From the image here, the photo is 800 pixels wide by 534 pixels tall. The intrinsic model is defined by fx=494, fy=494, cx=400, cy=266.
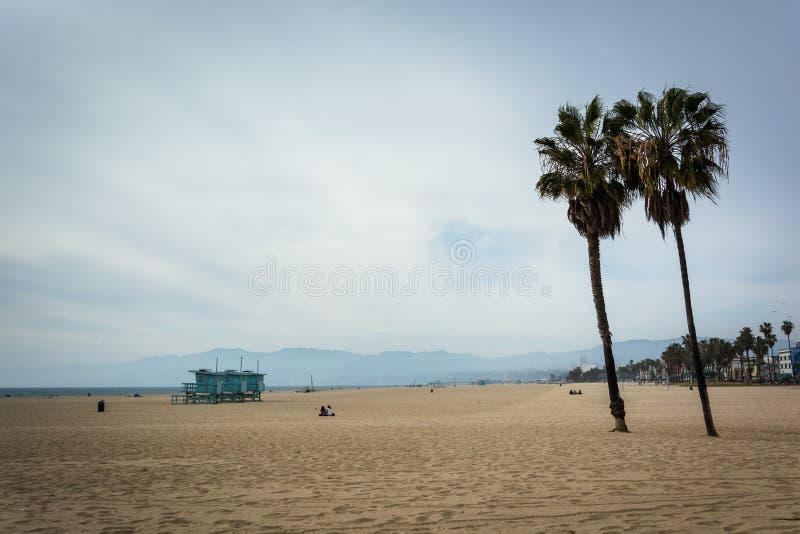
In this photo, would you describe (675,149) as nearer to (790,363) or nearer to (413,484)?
(413,484)

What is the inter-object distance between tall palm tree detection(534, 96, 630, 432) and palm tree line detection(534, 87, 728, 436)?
0.13 feet

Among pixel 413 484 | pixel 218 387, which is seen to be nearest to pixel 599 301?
pixel 413 484

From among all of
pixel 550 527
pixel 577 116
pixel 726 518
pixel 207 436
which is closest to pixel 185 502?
pixel 550 527

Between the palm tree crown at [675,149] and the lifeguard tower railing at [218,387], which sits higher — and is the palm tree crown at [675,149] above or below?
above

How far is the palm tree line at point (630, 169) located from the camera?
706 inches

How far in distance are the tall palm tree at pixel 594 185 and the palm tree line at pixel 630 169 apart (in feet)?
0.13

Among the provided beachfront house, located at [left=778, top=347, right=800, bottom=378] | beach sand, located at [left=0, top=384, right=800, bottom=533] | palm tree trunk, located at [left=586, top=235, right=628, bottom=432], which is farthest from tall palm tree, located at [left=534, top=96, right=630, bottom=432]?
beachfront house, located at [left=778, top=347, right=800, bottom=378]

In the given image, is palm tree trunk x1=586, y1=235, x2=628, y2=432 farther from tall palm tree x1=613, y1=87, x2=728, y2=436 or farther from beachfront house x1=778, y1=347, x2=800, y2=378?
beachfront house x1=778, y1=347, x2=800, y2=378

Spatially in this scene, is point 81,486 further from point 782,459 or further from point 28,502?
point 782,459

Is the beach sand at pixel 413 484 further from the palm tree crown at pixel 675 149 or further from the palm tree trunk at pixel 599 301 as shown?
the palm tree crown at pixel 675 149

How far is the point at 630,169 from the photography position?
1994 cm

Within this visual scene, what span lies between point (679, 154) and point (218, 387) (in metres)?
55.3

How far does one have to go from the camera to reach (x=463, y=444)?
16.8m

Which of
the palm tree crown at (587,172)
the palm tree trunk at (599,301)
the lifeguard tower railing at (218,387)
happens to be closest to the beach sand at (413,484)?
the palm tree trunk at (599,301)
